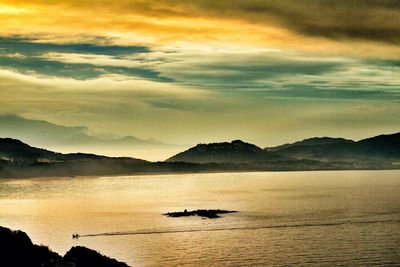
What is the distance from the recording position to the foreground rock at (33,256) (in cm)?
6994

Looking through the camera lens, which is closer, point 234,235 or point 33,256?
point 33,256

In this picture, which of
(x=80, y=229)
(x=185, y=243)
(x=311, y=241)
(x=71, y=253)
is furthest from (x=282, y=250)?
(x=80, y=229)

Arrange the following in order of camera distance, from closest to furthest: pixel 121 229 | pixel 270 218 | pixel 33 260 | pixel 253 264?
pixel 33 260, pixel 253 264, pixel 121 229, pixel 270 218

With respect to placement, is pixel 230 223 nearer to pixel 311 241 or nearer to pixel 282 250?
pixel 311 241

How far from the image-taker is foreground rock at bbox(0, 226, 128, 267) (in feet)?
229

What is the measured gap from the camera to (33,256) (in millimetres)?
71125

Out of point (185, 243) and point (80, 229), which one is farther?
point (80, 229)

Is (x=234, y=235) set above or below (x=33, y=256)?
below

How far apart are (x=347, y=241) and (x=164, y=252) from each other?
113 ft

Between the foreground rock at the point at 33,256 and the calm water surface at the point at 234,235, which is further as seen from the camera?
the calm water surface at the point at 234,235

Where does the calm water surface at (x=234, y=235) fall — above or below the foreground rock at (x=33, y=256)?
below

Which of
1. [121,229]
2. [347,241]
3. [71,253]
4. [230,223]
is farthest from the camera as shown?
[230,223]

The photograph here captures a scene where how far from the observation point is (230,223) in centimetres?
15438

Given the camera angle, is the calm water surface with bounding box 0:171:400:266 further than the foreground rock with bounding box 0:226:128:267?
Yes
